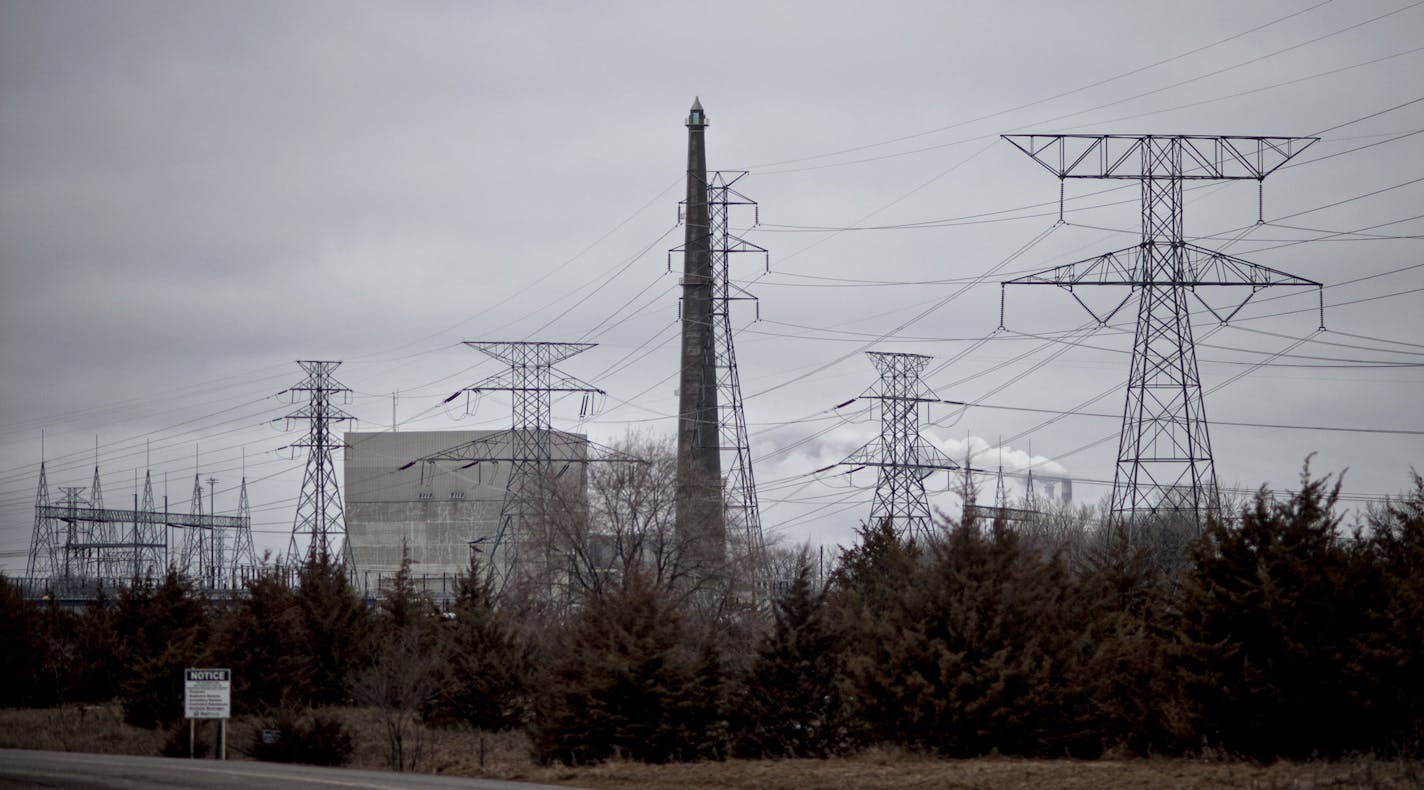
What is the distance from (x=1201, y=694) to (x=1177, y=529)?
5713 centimetres

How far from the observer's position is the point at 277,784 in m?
26.2

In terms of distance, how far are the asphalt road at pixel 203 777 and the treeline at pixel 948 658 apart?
286 inches

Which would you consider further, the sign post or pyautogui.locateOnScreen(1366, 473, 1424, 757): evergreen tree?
the sign post

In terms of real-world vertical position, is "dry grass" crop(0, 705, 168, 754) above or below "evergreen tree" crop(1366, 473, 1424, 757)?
below

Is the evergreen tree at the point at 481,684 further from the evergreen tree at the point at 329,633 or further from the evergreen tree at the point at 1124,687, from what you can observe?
the evergreen tree at the point at 1124,687

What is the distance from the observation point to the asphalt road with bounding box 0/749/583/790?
26141 millimetres

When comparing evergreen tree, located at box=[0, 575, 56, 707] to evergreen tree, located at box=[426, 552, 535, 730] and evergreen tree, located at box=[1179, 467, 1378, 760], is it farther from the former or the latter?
evergreen tree, located at box=[1179, 467, 1378, 760]

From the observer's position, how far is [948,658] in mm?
28844

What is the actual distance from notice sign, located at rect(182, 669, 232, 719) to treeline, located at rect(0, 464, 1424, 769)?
308 cm

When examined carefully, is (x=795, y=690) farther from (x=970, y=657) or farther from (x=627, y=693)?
(x=970, y=657)

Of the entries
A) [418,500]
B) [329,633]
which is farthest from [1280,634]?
[418,500]

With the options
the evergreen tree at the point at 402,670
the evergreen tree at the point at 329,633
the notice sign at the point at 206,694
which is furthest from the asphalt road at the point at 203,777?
the evergreen tree at the point at 329,633

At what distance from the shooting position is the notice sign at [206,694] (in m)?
38.2

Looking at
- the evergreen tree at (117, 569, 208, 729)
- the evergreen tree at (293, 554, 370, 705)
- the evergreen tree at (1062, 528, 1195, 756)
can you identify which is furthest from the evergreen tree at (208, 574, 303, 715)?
the evergreen tree at (1062, 528, 1195, 756)
